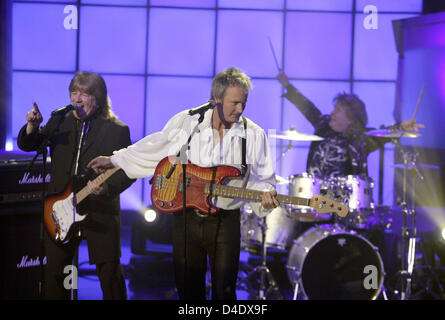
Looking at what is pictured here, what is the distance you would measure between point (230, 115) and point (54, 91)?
567cm

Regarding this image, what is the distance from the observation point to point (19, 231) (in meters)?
3.95

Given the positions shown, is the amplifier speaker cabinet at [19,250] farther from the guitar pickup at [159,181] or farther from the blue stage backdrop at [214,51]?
the blue stage backdrop at [214,51]

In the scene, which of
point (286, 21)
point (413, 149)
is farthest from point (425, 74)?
point (286, 21)

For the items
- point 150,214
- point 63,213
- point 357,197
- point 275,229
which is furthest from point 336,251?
point 63,213

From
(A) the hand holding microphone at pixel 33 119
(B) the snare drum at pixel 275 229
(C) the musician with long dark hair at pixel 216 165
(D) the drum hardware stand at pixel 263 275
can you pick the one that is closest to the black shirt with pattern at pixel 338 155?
(B) the snare drum at pixel 275 229

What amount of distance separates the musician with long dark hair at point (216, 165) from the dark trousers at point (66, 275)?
22.2 inches

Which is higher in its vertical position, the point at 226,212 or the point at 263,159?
the point at 263,159

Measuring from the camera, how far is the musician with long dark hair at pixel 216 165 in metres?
3.04

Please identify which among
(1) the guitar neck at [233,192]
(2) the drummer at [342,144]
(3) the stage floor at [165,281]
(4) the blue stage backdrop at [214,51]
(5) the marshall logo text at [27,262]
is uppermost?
(4) the blue stage backdrop at [214,51]

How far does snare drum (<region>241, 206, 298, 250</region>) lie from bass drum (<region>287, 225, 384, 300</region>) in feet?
0.83

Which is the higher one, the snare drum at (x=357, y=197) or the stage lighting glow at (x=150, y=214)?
the snare drum at (x=357, y=197)

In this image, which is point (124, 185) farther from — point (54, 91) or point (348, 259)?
point (54, 91)

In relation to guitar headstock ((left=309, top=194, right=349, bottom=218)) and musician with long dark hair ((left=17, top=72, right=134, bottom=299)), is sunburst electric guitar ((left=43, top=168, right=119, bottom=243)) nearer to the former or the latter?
musician with long dark hair ((left=17, top=72, right=134, bottom=299))

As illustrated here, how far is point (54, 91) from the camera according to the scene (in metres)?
8.16
